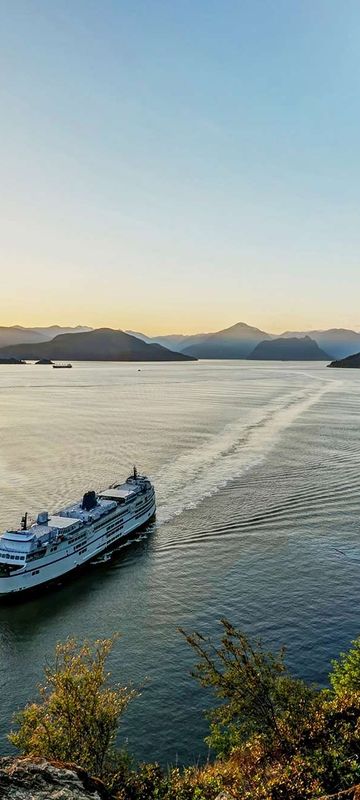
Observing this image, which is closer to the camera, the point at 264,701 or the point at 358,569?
the point at 264,701

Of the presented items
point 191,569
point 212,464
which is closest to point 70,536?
point 191,569

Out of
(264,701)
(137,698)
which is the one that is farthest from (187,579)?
(264,701)

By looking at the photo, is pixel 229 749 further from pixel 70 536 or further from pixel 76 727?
pixel 70 536

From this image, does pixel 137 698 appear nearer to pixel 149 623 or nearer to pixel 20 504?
pixel 149 623

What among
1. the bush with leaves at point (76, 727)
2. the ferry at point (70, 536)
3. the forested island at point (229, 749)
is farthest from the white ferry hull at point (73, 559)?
the bush with leaves at point (76, 727)

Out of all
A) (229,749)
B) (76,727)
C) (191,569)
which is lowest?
(191,569)
